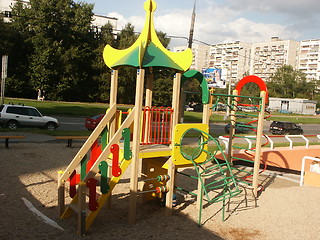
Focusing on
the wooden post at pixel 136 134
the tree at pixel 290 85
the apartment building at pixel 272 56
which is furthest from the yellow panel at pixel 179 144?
the apartment building at pixel 272 56

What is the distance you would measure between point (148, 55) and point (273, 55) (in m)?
110

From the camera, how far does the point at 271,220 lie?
7121mm

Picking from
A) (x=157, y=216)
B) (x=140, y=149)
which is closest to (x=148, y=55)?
(x=140, y=149)

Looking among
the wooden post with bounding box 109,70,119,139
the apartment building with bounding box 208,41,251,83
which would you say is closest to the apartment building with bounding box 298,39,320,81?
the apartment building with bounding box 208,41,251,83

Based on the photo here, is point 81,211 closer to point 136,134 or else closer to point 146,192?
point 146,192

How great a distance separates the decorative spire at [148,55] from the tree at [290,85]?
81439 millimetres

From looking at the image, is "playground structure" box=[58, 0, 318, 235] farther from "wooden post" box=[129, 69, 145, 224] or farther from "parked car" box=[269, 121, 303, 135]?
"parked car" box=[269, 121, 303, 135]

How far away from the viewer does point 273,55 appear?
108125 millimetres

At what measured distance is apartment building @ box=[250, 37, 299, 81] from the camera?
347 feet

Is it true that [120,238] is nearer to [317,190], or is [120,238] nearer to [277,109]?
[317,190]

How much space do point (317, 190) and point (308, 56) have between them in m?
108

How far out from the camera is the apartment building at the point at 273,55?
10569cm

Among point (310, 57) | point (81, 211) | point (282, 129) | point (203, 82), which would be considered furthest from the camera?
point (310, 57)

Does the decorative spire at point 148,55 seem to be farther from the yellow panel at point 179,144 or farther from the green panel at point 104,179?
the green panel at point 104,179
